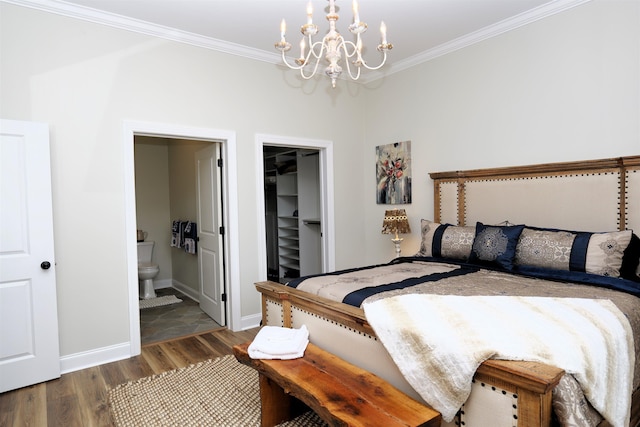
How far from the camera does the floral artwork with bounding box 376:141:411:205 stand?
433 cm

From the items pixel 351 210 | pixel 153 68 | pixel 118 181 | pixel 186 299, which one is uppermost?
pixel 153 68

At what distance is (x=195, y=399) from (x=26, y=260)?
1567mm

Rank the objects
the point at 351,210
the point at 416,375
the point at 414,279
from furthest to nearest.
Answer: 1. the point at 351,210
2. the point at 414,279
3. the point at 416,375

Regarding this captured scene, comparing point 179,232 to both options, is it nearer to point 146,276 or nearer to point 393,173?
point 146,276

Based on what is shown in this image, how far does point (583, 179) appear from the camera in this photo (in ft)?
9.71

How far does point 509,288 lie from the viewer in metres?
2.34

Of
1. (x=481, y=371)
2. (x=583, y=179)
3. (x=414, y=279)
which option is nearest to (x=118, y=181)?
(x=414, y=279)

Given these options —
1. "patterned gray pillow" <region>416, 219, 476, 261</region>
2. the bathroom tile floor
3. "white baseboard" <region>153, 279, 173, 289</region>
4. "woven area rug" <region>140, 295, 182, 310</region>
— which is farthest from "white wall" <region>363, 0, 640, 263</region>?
"white baseboard" <region>153, 279, 173, 289</region>

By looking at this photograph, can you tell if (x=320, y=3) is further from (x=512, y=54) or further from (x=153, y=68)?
(x=512, y=54)

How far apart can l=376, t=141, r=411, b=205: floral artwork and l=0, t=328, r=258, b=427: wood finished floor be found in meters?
2.20

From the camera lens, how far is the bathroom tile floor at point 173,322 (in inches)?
150

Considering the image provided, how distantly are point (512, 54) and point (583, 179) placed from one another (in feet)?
4.15

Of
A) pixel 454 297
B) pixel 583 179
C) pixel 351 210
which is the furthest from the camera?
pixel 351 210

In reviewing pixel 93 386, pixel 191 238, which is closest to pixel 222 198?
pixel 191 238
